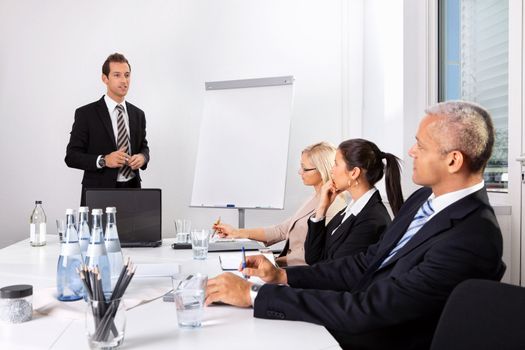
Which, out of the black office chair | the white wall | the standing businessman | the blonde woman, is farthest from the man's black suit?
the black office chair

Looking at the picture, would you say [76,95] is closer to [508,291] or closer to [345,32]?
[345,32]

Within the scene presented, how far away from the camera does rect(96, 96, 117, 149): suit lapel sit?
389 cm

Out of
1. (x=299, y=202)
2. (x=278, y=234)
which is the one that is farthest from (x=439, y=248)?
(x=299, y=202)

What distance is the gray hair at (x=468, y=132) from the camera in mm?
1395

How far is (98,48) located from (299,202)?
2.42 meters

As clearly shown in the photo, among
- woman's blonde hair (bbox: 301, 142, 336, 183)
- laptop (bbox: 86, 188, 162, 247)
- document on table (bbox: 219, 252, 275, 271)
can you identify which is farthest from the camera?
woman's blonde hair (bbox: 301, 142, 336, 183)

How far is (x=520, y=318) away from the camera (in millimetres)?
996

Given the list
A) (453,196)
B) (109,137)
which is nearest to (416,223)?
(453,196)

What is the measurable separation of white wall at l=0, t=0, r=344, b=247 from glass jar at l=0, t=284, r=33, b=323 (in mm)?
3614

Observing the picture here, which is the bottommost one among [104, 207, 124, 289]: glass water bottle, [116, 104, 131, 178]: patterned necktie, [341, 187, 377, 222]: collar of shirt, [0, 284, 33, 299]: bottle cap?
[0, 284, 33, 299]: bottle cap

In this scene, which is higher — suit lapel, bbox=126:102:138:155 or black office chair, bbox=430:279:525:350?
suit lapel, bbox=126:102:138:155

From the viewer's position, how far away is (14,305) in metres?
1.24

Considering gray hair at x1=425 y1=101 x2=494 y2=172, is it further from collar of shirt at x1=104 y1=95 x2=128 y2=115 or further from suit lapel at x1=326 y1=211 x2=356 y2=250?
collar of shirt at x1=104 y1=95 x2=128 y2=115

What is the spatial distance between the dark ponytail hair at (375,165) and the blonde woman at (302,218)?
1.39 ft
